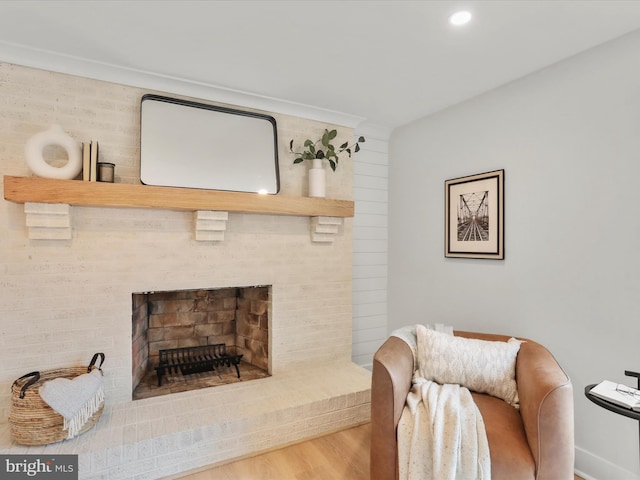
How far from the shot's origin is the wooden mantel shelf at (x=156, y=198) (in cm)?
206

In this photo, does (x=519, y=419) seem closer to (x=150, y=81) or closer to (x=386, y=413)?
(x=386, y=413)

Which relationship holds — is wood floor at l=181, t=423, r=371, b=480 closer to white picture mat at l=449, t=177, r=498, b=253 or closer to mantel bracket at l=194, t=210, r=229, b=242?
mantel bracket at l=194, t=210, r=229, b=242

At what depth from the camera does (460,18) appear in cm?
181

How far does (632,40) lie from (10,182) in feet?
11.3


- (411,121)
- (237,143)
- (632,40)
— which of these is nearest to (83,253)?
(237,143)

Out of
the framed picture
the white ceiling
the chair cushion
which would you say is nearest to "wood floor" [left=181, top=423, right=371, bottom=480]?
the chair cushion

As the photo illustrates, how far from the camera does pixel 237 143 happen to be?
2.77 m

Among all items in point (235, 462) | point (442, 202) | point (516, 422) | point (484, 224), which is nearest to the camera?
point (516, 422)

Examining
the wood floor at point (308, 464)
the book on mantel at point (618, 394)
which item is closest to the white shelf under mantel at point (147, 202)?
the wood floor at point (308, 464)

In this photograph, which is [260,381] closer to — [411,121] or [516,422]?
[516,422]

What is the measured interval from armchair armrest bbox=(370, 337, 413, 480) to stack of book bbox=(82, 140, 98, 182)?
200cm

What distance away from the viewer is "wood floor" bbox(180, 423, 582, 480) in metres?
2.09

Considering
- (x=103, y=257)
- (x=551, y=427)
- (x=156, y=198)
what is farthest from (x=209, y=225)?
(x=551, y=427)

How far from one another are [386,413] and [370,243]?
2039mm
